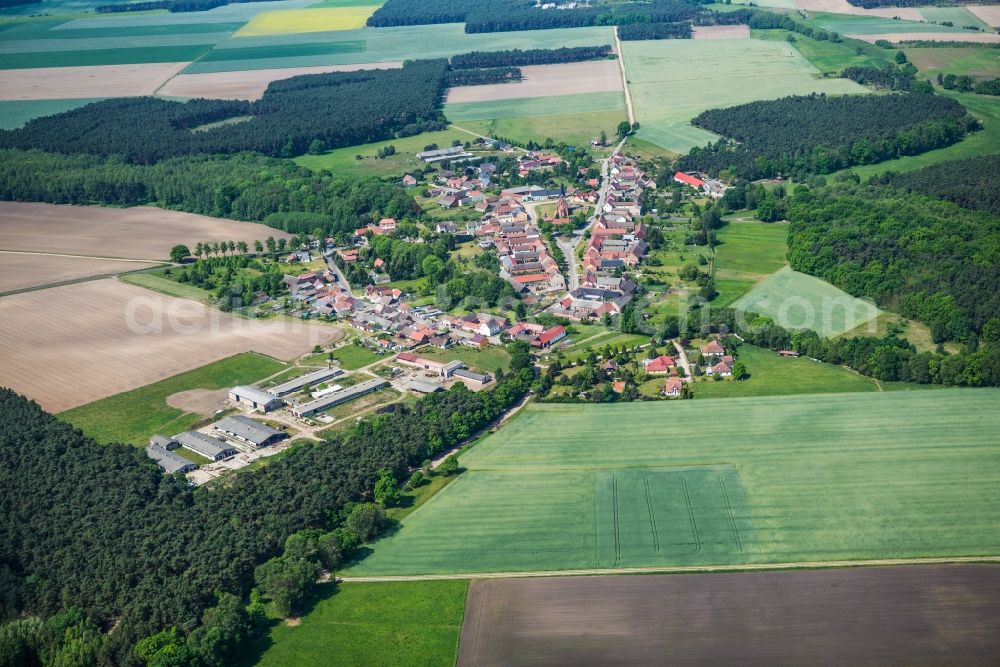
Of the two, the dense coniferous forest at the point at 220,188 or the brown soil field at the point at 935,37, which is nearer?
the dense coniferous forest at the point at 220,188

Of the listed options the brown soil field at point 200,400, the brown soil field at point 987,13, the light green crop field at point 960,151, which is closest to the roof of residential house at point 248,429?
the brown soil field at point 200,400

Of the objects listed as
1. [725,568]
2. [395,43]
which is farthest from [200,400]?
[395,43]

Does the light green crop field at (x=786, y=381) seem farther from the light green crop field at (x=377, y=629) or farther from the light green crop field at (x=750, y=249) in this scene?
the light green crop field at (x=377, y=629)

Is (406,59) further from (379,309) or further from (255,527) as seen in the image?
(255,527)

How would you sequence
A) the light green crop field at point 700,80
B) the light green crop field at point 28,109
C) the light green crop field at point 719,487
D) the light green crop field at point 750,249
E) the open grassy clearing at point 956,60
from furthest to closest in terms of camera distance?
the open grassy clearing at point 956,60 < the light green crop field at point 28,109 < the light green crop field at point 700,80 < the light green crop field at point 750,249 < the light green crop field at point 719,487

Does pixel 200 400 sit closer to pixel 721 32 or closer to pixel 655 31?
pixel 655 31

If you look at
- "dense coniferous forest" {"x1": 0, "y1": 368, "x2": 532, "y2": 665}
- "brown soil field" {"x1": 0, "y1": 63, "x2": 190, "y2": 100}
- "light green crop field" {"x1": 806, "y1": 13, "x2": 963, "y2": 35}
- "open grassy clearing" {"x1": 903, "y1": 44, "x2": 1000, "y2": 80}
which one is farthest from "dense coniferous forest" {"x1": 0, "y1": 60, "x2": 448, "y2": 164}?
"dense coniferous forest" {"x1": 0, "y1": 368, "x2": 532, "y2": 665}
